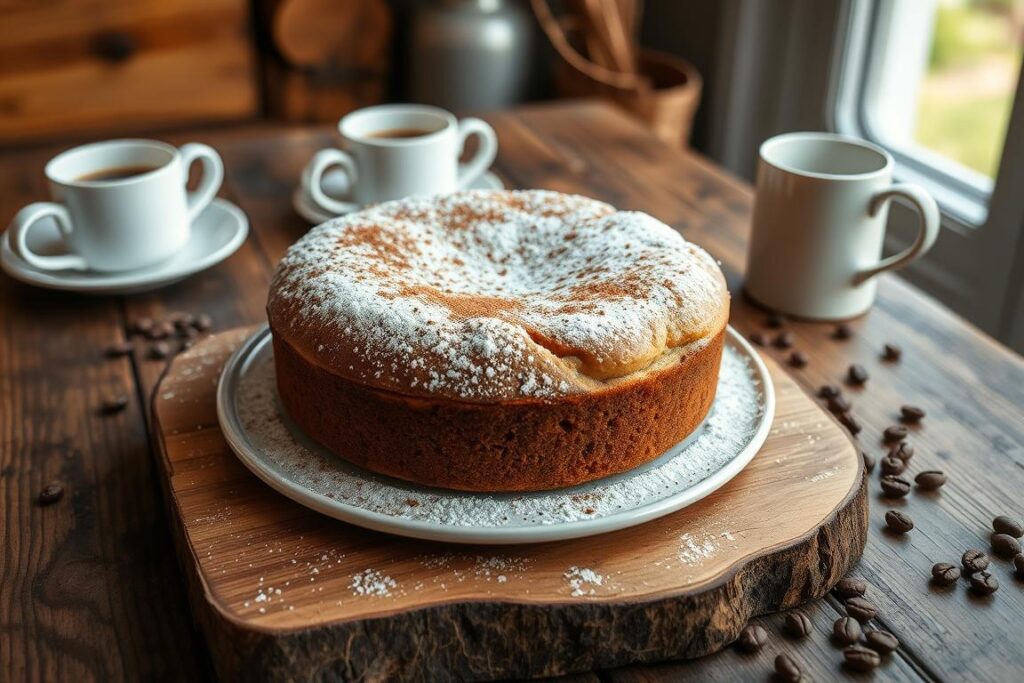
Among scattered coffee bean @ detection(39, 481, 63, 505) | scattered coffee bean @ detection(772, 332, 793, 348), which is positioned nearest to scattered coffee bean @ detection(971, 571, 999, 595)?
scattered coffee bean @ detection(772, 332, 793, 348)

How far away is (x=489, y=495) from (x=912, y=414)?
564mm

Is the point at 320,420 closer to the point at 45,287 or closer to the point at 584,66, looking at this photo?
the point at 45,287

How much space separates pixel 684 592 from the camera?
843 millimetres

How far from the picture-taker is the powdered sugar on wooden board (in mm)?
911

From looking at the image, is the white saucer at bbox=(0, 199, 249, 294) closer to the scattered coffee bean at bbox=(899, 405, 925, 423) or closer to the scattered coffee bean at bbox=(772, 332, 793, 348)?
the scattered coffee bean at bbox=(772, 332, 793, 348)

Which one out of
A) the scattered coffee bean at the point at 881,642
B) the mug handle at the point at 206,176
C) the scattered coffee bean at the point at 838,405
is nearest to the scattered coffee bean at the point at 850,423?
the scattered coffee bean at the point at 838,405

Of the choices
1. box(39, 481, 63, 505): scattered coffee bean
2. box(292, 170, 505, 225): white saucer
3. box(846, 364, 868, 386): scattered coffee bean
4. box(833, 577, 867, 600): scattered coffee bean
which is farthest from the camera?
box(292, 170, 505, 225): white saucer

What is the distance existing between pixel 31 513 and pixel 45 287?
1.82 ft

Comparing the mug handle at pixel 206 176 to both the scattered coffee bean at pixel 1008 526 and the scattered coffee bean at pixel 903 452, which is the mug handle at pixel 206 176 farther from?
the scattered coffee bean at pixel 1008 526

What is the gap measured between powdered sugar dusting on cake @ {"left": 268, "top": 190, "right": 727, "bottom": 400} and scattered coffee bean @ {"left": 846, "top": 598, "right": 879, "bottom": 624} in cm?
29

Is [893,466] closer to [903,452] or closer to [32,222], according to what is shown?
[903,452]

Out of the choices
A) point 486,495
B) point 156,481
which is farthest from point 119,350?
point 486,495

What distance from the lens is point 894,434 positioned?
1146 mm

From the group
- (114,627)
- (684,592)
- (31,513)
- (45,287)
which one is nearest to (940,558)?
(684,592)
